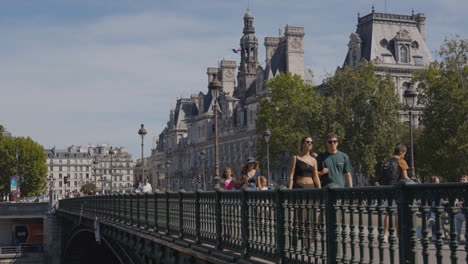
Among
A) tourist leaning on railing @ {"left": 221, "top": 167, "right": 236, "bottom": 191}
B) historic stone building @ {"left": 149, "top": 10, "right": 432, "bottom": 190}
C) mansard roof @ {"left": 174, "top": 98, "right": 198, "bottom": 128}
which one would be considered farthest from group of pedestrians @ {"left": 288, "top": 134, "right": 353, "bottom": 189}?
mansard roof @ {"left": 174, "top": 98, "right": 198, "bottom": 128}

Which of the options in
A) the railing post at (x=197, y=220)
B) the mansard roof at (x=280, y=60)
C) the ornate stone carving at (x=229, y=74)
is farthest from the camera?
the ornate stone carving at (x=229, y=74)

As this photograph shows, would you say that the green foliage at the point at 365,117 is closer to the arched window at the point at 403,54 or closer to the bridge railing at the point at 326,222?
the arched window at the point at 403,54

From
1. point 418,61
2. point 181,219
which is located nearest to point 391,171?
point 181,219

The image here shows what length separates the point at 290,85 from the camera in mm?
62281

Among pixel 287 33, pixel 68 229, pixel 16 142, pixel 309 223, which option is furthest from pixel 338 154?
pixel 16 142

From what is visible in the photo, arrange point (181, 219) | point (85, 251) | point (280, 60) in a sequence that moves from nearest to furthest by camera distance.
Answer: point (181, 219) → point (85, 251) → point (280, 60)

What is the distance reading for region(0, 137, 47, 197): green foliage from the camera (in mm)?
114875

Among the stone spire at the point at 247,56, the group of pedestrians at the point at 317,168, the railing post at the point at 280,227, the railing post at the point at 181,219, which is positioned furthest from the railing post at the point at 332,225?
the stone spire at the point at 247,56

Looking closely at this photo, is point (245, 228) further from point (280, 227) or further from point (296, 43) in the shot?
point (296, 43)

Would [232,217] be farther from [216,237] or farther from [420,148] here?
[420,148]

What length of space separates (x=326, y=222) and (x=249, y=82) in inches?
3918

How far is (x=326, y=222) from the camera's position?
884cm

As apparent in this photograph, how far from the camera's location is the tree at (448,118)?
45.8 m

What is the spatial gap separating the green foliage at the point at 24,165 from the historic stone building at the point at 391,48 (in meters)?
61.5
